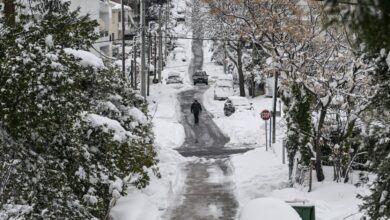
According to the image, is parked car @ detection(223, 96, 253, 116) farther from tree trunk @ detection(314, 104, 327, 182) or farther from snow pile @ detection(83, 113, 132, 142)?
snow pile @ detection(83, 113, 132, 142)

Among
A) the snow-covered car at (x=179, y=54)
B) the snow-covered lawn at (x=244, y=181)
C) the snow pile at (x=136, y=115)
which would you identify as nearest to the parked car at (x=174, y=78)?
the snow-covered lawn at (x=244, y=181)

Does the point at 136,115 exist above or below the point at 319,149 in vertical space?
above

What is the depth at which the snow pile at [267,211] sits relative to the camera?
9.22 m

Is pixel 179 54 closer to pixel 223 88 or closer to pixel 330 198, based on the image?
pixel 223 88

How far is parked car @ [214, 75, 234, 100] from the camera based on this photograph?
4647 cm

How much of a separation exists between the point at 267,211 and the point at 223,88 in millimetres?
38020

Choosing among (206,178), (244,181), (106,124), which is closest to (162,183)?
(206,178)

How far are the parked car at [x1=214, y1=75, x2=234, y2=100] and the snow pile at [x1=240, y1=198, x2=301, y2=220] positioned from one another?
1434 inches

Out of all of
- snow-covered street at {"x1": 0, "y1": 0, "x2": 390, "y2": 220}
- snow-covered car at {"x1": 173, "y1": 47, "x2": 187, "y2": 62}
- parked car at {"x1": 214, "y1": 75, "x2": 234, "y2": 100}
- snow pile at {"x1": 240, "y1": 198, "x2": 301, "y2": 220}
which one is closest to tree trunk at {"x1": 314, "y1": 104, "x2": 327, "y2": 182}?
snow-covered street at {"x1": 0, "y1": 0, "x2": 390, "y2": 220}

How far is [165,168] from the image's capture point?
853 inches

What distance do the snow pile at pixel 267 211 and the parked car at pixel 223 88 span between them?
120 ft

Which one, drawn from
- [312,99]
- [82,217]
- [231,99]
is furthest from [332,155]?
[231,99]

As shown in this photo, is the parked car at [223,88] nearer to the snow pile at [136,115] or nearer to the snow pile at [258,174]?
the snow pile at [258,174]

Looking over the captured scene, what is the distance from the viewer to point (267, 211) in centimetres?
939
